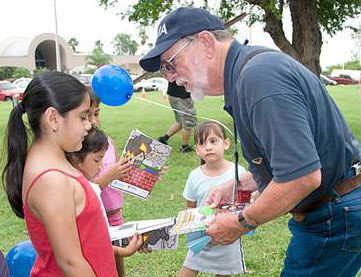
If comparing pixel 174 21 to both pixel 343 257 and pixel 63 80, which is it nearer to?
pixel 63 80

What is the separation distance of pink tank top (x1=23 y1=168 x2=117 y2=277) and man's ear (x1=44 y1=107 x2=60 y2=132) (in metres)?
0.21

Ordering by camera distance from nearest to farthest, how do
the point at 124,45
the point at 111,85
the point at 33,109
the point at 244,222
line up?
the point at 244,222, the point at 33,109, the point at 111,85, the point at 124,45

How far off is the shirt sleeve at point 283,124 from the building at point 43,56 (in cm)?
5903

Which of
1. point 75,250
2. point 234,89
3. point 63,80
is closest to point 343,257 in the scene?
point 234,89

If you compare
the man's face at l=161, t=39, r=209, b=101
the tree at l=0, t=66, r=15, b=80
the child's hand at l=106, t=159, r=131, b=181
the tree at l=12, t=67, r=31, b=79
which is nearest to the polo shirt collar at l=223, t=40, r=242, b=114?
the man's face at l=161, t=39, r=209, b=101

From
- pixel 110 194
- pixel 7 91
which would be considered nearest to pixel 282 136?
pixel 110 194

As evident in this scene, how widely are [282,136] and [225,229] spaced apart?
21.5 inches

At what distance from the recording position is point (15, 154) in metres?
2.15

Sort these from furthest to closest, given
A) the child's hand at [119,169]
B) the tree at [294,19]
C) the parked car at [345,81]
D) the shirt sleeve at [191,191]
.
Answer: the parked car at [345,81] < the tree at [294,19] < the shirt sleeve at [191,191] < the child's hand at [119,169]

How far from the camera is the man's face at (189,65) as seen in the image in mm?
2141

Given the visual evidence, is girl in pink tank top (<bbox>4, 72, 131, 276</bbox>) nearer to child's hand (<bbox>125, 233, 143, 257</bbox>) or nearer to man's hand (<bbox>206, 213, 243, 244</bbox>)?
child's hand (<bbox>125, 233, 143, 257</bbox>)

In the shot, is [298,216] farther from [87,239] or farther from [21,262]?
[21,262]

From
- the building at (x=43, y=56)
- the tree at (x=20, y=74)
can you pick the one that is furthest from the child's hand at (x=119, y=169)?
the building at (x=43, y=56)

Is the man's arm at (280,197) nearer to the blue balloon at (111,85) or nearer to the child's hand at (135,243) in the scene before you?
the child's hand at (135,243)
